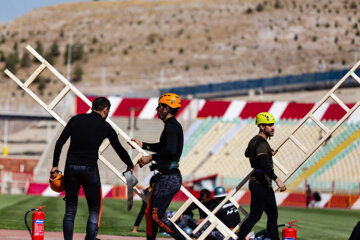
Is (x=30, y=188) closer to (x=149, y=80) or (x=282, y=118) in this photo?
(x=282, y=118)

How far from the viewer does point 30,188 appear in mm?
39188

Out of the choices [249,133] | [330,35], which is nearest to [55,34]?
[330,35]

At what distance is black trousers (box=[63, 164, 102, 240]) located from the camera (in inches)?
416

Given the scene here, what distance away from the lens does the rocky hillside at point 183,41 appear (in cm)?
10288

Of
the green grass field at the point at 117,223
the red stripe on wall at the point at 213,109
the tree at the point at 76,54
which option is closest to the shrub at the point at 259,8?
the tree at the point at 76,54

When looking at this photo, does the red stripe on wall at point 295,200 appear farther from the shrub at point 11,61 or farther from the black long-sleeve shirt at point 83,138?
the shrub at point 11,61

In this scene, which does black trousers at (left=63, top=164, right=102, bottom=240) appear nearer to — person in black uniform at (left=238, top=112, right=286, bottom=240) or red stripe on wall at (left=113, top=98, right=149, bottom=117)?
person in black uniform at (left=238, top=112, right=286, bottom=240)

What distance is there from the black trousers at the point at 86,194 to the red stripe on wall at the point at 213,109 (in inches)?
1470

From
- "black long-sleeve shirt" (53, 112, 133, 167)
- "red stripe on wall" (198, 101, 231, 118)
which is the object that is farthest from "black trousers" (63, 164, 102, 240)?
"red stripe on wall" (198, 101, 231, 118)

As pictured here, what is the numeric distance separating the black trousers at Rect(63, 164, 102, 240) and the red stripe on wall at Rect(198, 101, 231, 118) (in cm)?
3734

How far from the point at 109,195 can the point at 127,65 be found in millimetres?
73008

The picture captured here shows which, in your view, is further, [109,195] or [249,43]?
[249,43]

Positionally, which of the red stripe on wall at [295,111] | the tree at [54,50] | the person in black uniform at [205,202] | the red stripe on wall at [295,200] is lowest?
the red stripe on wall at [295,200]

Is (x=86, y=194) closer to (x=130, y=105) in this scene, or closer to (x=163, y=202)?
(x=163, y=202)
